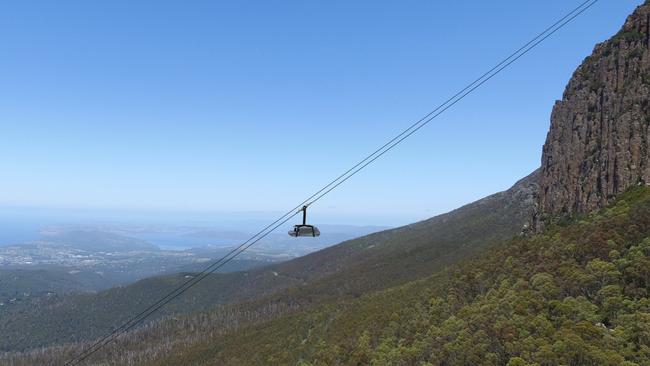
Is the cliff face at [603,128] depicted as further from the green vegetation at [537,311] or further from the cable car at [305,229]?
the cable car at [305,229]

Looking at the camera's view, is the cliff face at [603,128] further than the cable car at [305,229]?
Yes

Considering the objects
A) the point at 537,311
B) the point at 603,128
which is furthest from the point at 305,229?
the point at 603,128

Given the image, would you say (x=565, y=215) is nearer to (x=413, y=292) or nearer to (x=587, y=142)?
(x=587, y=142)

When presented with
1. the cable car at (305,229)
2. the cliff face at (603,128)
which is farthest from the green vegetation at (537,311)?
the cable car at (305,229)

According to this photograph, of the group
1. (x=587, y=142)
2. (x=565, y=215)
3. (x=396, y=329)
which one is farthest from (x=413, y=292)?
(x=587, y=142)

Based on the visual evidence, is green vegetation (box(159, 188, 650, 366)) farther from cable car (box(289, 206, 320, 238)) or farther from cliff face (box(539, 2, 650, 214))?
cable car (box(289, 206, 320, 238))

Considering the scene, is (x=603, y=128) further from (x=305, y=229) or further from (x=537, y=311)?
(x=305, y=229)

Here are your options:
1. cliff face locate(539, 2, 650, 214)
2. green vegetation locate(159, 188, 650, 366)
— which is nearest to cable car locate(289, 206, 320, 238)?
green vegetation locate(159, 188, 650, 366)
